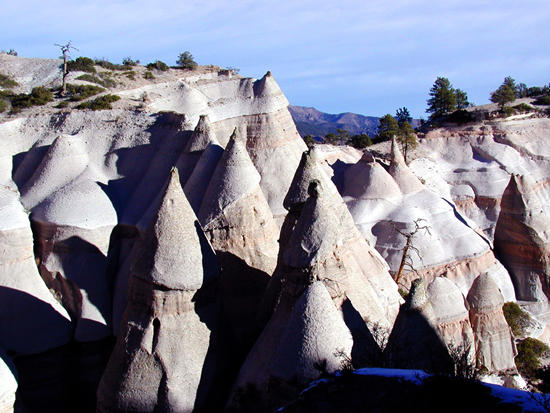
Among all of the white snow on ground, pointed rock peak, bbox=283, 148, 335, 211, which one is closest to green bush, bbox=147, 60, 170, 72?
pointed rock peak, bbox=283, 148, 335, 211

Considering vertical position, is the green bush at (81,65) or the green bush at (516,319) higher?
the green bush at (81,65)

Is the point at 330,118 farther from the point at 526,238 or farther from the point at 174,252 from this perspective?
the point at 174,252

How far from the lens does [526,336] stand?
2002 cm

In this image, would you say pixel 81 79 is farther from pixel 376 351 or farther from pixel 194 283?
pixel 376 351

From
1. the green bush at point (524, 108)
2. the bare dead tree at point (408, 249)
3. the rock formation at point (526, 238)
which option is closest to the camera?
the bare dead tree at point (408, 249)

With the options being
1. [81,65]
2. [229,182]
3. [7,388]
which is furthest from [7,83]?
[7,388]

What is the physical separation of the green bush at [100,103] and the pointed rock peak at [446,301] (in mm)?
12908

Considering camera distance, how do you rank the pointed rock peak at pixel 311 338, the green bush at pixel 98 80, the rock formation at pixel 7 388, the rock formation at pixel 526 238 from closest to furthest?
1. the pointed rock peak at pixel 311 338
2. the rock formation at pixel 7 388
3. the rock formation at pixel 526 238
4. the green bush at pixel 98 80

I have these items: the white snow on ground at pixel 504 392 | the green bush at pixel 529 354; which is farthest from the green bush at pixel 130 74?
the white snow on ground at pixel 504 392

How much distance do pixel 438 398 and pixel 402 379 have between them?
94cm

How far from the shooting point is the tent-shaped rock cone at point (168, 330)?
10.5m

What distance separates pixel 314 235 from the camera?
10711 millimetres

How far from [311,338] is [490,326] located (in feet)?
32.1

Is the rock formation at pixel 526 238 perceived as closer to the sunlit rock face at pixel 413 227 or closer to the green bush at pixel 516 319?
the sunlit rock face at pixel 413 227
